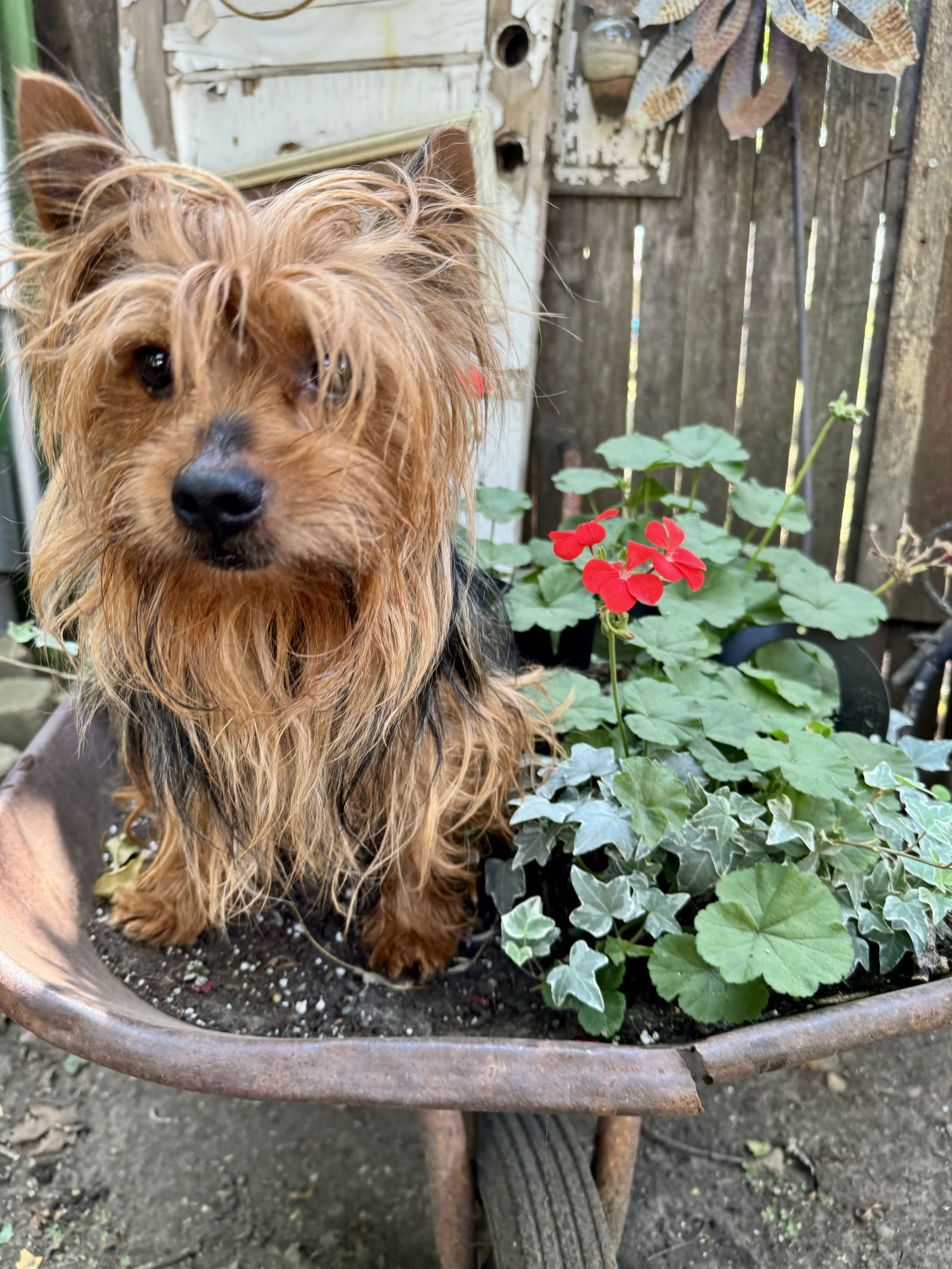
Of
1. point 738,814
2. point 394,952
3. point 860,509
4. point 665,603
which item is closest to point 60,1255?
point 394,952

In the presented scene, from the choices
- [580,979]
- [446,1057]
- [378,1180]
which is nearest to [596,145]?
[580,979]

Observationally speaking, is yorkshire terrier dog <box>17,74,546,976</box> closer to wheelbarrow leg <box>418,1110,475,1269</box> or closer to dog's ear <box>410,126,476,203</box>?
dog's ear <box>410,126,476,203</box>

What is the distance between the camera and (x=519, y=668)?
74.5 inches

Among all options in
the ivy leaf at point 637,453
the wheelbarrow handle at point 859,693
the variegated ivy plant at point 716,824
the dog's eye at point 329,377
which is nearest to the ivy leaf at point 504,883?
the variegated ivy plant at point 716,824

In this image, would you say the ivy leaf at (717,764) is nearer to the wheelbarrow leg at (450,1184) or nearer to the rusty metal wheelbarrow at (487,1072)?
the rusty metal wheelbarrow at (487,1072)

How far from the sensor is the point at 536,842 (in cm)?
154

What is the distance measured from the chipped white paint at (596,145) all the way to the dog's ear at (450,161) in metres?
1.41

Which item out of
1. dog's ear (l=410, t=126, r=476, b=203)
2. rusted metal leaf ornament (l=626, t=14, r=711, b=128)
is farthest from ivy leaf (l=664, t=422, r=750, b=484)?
dog's ear (l=410, t=126, r=476, b=203)

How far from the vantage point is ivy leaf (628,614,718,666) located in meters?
1.74

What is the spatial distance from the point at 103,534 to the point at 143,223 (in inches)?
15.9

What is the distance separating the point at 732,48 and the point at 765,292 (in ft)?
1.96

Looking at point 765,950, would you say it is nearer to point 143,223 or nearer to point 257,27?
point 143,223

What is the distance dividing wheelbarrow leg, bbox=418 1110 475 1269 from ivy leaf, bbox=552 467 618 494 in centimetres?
130

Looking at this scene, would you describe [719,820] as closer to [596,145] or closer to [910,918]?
[910,918]
